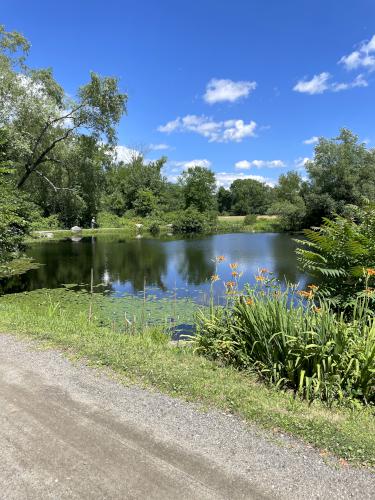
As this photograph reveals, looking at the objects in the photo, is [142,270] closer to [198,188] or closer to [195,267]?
[195,267]

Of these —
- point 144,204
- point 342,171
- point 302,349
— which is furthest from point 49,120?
point 144,204

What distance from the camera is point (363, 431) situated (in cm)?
326

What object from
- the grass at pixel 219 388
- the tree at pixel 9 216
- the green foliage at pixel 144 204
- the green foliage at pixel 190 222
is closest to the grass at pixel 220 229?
the green foliage at pixel 190 222

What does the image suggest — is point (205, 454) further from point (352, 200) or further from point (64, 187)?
point (352, 200)

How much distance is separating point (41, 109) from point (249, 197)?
76.8 m

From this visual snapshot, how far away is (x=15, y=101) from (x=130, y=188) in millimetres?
45044

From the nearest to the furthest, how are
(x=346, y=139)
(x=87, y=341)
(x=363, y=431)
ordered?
(x=363, y=431)
(x=87, y=341)
(x=346, y=139)

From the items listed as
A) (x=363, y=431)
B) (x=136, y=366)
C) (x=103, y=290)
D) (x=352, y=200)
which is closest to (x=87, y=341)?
(x=136, y=366)

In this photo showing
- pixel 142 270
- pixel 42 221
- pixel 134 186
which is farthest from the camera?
pixel 134 186

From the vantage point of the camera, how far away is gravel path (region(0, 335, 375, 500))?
2543 millimetres

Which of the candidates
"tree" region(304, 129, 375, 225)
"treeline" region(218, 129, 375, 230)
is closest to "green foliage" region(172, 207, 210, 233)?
"treeline" region(218, 129, 375, 230)

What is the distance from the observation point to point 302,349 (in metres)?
4.37

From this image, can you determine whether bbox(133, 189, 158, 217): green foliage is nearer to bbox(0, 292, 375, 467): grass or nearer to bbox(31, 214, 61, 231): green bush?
bbox(31, 214, 61, 231): green bush

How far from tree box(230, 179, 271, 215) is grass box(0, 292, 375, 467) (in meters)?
86.9
